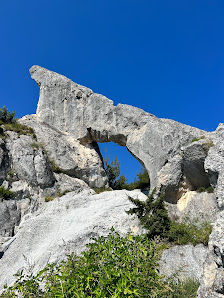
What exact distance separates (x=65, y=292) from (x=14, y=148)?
1682 centimetres

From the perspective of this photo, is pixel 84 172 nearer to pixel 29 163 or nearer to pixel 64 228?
pixel 29 163

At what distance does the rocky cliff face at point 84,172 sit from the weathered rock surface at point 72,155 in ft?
0.25

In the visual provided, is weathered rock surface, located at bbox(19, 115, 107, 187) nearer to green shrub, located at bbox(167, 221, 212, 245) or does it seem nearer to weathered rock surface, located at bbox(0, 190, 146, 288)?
weathered rock surface, located at bbox(0, 190, 146, 288)

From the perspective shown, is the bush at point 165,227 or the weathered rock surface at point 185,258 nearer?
the weathered rock surface at point 185,258

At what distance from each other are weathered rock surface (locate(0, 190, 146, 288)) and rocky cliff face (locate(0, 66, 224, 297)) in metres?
0.05

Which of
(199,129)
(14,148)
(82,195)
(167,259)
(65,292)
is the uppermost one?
(199,129)

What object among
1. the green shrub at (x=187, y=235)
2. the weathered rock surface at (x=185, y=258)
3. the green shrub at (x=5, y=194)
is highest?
the green shrub at (x=5, y=194)

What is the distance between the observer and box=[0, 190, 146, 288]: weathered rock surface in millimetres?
9805

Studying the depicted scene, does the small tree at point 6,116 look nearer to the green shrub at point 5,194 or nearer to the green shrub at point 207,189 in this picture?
the green shrub at point 5,194

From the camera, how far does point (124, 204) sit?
1212cm

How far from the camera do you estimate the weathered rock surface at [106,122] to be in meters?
16.1

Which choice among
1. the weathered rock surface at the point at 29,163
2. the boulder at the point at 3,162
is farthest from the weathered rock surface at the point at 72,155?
the boulder at the point at 3,162

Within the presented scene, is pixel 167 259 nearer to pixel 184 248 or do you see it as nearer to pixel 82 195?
pixel 184 248

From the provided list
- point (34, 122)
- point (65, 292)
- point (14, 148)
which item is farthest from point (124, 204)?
point (34, 122)
